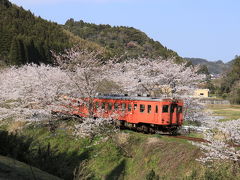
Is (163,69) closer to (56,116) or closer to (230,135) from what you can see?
Result: (56,116)

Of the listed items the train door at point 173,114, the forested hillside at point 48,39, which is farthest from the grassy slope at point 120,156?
the forested hillside at point 48,39

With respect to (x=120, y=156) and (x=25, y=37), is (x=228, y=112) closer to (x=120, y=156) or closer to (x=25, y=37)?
(x=120, y=156)

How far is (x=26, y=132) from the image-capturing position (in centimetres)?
2453

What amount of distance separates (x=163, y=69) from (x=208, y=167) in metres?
15.8

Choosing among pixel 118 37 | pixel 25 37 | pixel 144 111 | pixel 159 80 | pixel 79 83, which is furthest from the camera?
pixel 118 37

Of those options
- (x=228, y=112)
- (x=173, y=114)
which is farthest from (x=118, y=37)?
(x=173, y=114)

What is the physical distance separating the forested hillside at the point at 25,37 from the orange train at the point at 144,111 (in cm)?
4285

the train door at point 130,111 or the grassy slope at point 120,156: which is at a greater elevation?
the train door at point 130,111

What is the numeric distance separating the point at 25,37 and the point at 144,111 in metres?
56.8

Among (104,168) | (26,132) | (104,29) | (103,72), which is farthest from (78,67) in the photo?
(104,29)

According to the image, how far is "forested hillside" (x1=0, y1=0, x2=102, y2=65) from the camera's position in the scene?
2442 inches

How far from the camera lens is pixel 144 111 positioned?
18.4m

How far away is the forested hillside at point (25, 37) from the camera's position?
62.0m

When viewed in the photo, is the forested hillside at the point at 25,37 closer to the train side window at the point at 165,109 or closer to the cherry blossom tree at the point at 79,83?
the cherry blossom tree at the point at 79,83
